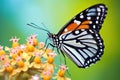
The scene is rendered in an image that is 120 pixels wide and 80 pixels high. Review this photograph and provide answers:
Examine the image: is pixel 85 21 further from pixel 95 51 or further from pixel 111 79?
pixel 111 79

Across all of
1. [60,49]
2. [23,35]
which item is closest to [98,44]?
[60,49]

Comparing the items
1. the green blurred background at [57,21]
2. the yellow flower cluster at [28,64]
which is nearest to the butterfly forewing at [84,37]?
the yellow flower cluster at [28,64]

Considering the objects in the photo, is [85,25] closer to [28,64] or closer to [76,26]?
[76,26]

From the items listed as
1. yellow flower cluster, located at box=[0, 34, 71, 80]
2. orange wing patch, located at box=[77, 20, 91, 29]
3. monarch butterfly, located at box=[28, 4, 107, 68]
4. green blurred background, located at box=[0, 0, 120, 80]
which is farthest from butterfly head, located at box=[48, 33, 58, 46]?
green blurred background, located at box=[0, 0, 120, 80]

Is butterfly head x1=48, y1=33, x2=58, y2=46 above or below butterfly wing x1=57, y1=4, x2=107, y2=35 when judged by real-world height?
below

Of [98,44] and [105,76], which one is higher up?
[98,44]

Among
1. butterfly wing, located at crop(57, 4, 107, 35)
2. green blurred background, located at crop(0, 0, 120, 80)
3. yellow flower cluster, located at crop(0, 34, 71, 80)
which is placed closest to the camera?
yellow flower cluster, located at crop(0, 34, 71, 80)

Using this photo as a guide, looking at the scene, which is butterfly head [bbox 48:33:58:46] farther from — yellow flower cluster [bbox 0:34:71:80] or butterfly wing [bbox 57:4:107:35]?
yellow flower cluster [bbox 0:34:71:80]

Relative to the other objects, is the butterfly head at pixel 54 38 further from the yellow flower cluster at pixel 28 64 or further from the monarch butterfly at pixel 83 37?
the yellow flower cluster at pixel 28 64
